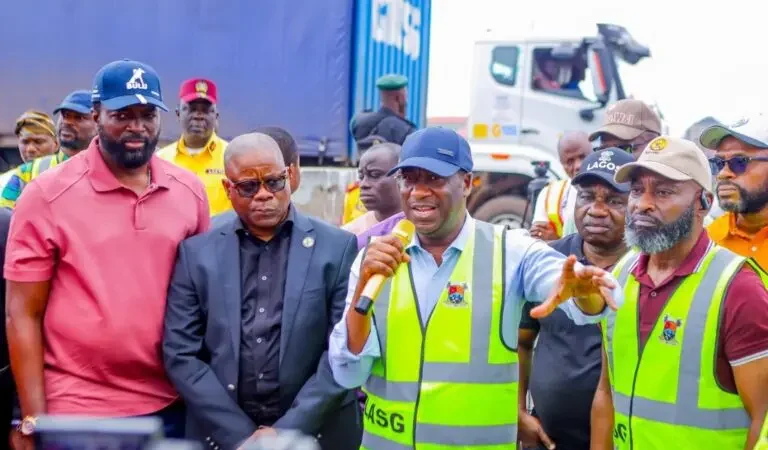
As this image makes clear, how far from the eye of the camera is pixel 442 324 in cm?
307

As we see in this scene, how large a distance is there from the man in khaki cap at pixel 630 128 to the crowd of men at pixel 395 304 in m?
1.33

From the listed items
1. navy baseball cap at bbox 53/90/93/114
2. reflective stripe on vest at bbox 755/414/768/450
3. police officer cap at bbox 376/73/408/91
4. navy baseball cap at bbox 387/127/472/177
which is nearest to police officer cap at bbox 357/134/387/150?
police officer cap at bbox 376/73/408/91

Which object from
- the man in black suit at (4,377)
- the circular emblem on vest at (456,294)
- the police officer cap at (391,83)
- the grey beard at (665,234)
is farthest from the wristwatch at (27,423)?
the police officer cap at (391,83)

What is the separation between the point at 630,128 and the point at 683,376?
267cm

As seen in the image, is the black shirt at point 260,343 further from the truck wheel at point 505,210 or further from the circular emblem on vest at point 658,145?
the truck wheel at point 505,210

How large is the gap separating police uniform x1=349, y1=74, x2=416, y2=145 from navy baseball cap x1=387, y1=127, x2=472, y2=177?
12.6 feet

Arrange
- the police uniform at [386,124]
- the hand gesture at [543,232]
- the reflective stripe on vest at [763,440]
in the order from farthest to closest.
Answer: the police uniform at [386,124]
the hand gesture at [543,232]
the reflective stripe on vest at [763,440]

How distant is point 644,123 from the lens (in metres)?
5.35

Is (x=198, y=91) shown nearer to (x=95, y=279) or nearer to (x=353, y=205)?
(x=353, y=205)

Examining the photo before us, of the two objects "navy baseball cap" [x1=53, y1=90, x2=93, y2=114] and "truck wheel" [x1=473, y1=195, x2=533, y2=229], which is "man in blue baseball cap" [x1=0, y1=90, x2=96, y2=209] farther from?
"truck wheel" [x1=473, y1=195, x2=533, y2=229]

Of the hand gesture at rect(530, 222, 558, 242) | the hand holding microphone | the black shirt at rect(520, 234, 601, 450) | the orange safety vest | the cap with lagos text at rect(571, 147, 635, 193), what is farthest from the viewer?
the orange safety vest

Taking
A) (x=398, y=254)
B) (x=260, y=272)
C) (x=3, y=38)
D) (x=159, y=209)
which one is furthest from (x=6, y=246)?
(x=3, y=38)

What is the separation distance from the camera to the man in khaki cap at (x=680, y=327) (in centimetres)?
279

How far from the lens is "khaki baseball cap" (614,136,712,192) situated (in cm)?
311
